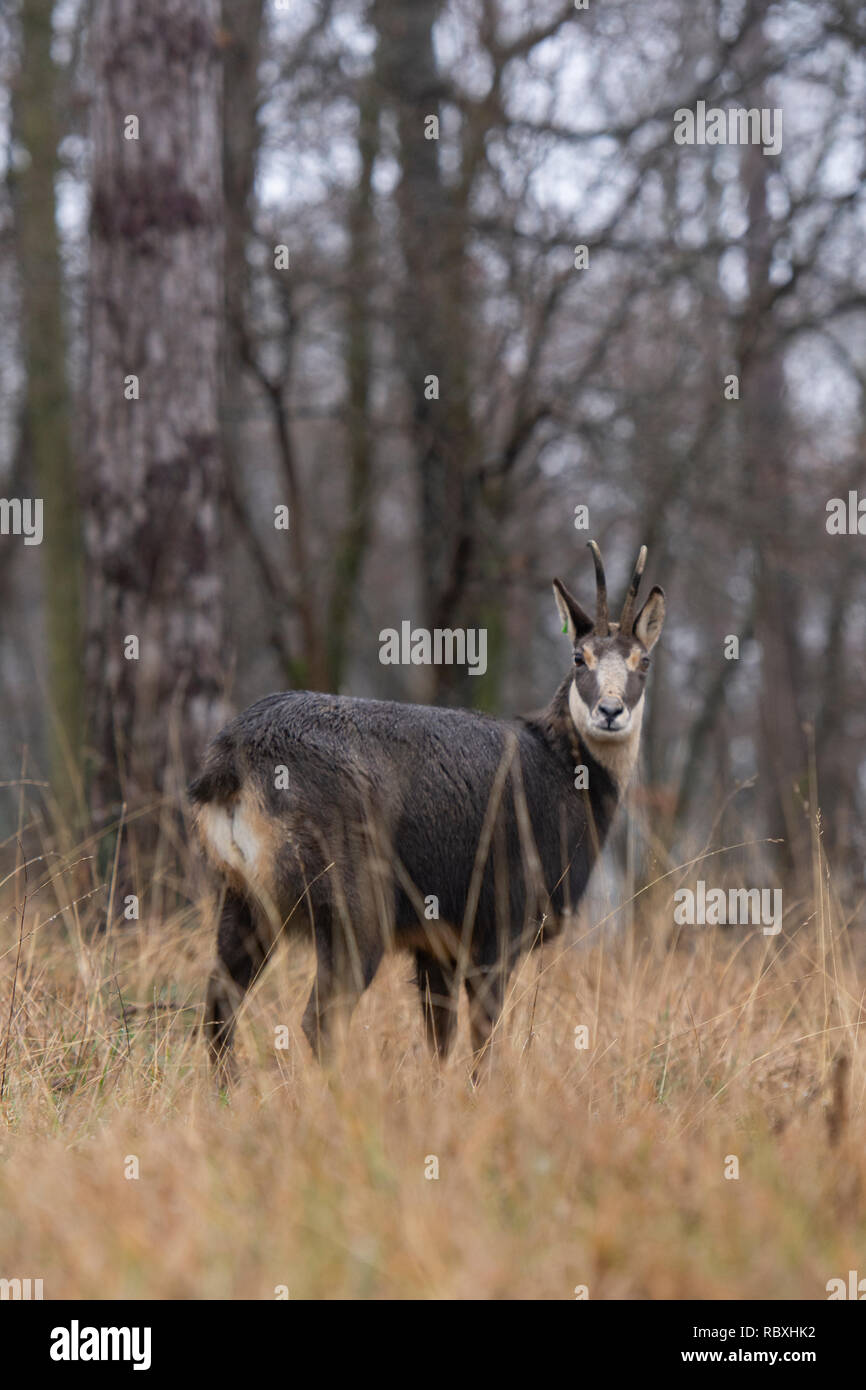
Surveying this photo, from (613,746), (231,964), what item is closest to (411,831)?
(231,964)

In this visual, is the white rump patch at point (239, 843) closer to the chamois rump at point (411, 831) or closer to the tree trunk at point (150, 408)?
the chamois rump at point (411, 831)

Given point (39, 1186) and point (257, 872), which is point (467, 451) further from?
point (39, 1186)

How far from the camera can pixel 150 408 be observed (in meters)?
7.28

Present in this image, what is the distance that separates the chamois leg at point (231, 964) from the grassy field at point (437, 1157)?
11cm

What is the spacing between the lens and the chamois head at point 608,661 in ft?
17.9

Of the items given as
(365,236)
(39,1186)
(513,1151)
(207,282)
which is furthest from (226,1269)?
(365,236)

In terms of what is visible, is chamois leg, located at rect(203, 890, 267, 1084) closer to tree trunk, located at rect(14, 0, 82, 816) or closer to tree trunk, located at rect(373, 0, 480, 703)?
tree trunk, located at rect(373, 0, 480, 703)

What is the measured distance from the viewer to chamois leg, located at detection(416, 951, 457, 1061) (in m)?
5.06

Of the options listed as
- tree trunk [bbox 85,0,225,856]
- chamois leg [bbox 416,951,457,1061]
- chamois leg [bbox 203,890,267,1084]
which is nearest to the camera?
chamois leg [bbox 203,890,267,1084]

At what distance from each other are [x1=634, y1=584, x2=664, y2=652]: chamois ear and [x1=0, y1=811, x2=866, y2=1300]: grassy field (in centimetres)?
143

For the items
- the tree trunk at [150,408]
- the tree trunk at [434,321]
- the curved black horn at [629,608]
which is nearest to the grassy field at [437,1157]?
the curved black horn at [629,608]

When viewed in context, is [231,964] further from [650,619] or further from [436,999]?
[650,619]

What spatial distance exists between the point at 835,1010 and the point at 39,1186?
10.2ft

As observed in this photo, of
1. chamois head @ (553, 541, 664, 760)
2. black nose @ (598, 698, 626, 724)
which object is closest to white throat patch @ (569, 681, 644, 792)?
chamois head @ (553, 541, 664, 760)
